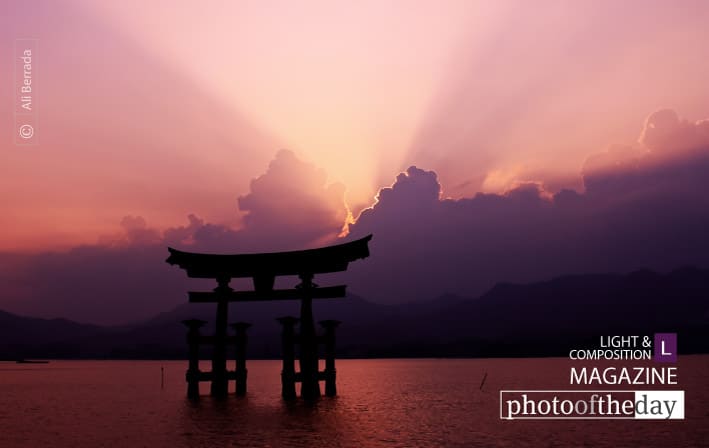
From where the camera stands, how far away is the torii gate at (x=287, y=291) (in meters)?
28.5

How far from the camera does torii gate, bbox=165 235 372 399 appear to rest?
2852 centimetres

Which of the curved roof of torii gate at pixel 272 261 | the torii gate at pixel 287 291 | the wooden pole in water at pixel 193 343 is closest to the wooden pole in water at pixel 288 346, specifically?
the torii gate at pixel 287 291

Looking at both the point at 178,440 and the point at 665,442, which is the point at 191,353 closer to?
the point at 178,440

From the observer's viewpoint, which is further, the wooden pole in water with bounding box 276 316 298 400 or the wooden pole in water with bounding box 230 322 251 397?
the wooden pole in water with bounding box 230 322 251 397

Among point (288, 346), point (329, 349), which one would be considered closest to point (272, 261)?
point (288, 346)

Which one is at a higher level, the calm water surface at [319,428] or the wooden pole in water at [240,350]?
the wooden pole in water at [240,350]

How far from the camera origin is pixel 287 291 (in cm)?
2962

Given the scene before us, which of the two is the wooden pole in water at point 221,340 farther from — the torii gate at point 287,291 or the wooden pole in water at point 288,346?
the wooden pole in water at point 288,346

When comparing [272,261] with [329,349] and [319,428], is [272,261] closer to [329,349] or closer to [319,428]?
[329,349]

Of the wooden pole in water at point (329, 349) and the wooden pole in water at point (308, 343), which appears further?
the wooden pole in water at point (329, 349)

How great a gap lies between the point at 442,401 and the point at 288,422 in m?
20.4

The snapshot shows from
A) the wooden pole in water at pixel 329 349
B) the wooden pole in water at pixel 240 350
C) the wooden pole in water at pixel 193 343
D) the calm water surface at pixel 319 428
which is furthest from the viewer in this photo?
the wooden pole in water at pixel 240 350

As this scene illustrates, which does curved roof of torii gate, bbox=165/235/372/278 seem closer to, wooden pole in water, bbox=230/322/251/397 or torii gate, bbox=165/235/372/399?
torii gate, bbox=165/235/372/399

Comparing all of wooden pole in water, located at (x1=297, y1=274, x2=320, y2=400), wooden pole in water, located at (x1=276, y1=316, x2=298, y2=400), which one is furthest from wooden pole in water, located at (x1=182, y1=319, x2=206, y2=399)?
wooden pole in water, located at (x1=297, y1=274, x2=320, y2=400)
